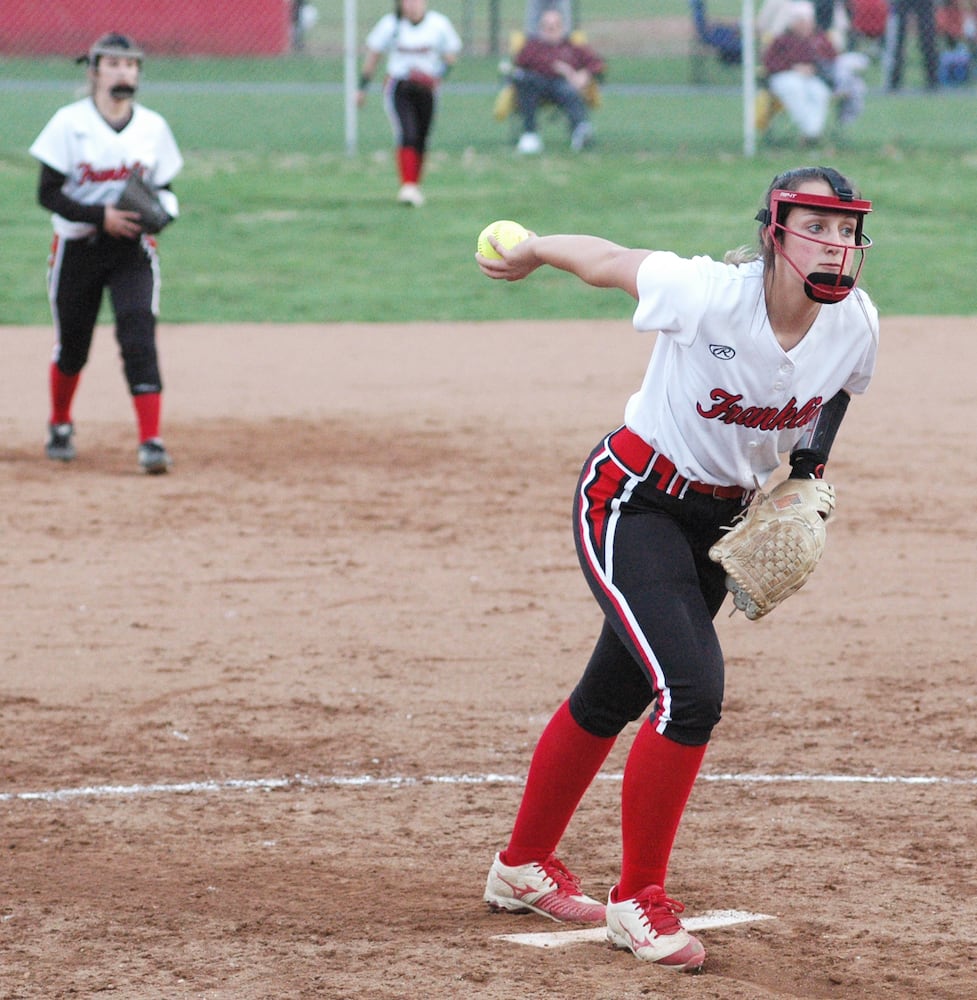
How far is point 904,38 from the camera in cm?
2666

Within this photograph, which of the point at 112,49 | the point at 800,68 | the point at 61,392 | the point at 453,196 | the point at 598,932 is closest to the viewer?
the point at 598,932

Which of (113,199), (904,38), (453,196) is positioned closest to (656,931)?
(113,199)

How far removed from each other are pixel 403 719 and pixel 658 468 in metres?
2.07

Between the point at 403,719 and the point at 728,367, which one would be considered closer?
the point at 728,367

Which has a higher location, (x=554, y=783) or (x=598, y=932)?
(x=554, y=783)

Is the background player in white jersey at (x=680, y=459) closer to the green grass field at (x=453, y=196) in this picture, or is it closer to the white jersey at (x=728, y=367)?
the white jersey at (x=728, y=367)

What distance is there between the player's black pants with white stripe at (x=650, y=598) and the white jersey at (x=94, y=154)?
548cm

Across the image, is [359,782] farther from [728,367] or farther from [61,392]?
[61,392]

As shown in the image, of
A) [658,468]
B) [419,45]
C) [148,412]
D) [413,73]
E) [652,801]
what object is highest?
[419,45]

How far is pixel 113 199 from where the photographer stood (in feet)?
30.2

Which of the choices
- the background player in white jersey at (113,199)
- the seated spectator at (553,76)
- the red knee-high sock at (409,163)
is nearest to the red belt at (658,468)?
the background player in white jersey at (113,199)

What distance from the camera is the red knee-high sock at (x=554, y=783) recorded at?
4.35 m

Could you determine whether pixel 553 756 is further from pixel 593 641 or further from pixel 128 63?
pixel 128 63

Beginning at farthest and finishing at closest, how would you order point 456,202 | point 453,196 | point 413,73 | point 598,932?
point 453,196 → point 456,202 → point 413,73 → point 598,932
